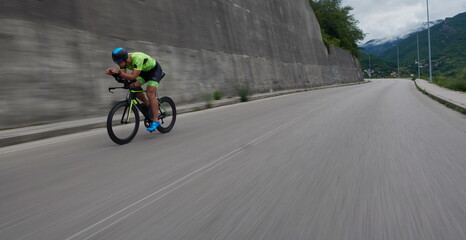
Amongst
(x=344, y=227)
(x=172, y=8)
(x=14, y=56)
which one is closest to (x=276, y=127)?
(x=344, y=227)

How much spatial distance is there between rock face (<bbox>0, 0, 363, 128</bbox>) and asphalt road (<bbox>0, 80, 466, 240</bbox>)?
3378 millimetres

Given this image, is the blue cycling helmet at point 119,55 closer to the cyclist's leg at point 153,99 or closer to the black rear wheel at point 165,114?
the cyclist's leg at point 153,99

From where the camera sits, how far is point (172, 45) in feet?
50.7

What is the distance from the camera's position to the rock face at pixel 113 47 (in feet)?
28.0

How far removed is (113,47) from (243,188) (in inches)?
396

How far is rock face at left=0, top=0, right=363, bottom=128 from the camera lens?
28.0 feet

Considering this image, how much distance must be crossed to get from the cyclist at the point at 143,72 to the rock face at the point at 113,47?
363 cm

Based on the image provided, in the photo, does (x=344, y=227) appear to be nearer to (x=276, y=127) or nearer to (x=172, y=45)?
(x=276, y=127)

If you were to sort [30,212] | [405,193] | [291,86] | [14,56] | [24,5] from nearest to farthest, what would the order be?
1. [30,212]
2. [405,193]
3. [14,56]
4. [24,5]
5. [291,86]

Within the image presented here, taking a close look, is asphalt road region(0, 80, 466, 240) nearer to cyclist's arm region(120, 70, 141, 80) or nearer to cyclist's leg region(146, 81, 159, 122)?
cyclist's leg region(146, 81, 159, 122)

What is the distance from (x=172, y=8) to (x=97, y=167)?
13.4 meters

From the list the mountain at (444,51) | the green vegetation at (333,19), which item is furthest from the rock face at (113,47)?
the mountain at (444,51)

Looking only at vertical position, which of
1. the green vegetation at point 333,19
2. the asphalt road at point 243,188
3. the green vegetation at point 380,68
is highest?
the green vegetation at point 333,19

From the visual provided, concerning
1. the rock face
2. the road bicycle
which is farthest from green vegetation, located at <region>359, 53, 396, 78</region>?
the road bicycle
